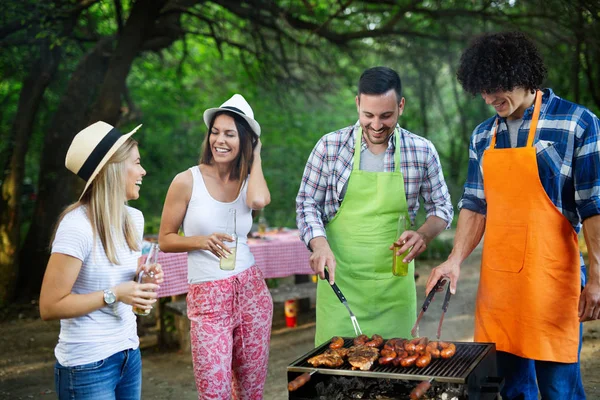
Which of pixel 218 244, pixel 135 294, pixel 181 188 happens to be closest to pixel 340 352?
pixel 218 244

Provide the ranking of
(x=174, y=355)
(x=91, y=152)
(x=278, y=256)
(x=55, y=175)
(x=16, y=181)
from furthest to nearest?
(x=55, y=175) → (x=16, y=181) → (x=278, y=256) → (x=174, y=355) → (x=91, y=152)

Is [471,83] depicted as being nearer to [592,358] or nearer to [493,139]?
[493,139]

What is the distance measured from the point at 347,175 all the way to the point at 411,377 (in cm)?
122

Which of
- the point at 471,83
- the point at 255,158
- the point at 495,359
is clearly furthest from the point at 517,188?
the point at 255,158

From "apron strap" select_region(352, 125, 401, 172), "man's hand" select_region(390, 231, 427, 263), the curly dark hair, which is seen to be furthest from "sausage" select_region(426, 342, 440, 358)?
the curly dark hair

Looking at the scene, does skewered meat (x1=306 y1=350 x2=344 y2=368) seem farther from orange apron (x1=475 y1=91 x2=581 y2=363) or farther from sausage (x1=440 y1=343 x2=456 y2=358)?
orange apron (x1=475 y1=91 x2=581 y2=363)

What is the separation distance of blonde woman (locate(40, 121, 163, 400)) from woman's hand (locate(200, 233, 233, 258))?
386 millimetres

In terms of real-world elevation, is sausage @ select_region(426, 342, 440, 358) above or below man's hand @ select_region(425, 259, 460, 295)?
below

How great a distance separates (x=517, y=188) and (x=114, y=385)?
6.12 ft

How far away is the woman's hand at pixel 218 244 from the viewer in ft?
9.46

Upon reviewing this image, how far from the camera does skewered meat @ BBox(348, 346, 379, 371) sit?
2.48 meters

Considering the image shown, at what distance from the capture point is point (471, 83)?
275cm

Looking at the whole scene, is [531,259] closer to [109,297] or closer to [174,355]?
[109,297]

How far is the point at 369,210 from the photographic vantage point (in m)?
3.21
